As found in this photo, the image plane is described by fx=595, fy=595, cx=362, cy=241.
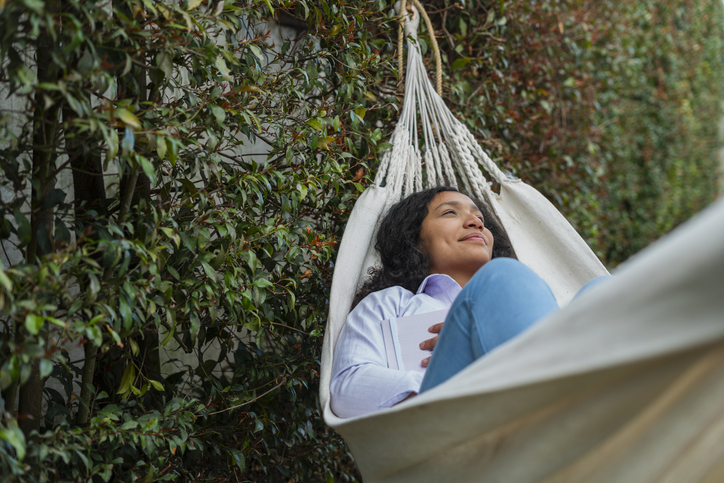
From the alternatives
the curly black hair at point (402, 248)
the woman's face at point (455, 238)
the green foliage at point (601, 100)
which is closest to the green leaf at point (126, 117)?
the curly black hair at point (402, 248)

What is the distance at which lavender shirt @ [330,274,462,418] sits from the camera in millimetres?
1389

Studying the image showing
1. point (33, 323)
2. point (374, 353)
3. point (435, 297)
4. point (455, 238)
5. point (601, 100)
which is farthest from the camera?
point (601, 100)

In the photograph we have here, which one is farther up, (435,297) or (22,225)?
(22,225)

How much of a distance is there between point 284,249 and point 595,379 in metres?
1.02

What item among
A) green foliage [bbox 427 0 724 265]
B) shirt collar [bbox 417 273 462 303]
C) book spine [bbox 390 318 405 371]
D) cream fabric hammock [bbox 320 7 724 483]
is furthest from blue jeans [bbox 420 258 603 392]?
green foliage [bbox 427 0 724 265]

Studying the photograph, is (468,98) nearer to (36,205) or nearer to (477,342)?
(477,342)

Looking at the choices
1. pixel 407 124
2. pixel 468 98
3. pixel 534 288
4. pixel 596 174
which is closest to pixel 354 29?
pixel 407 124

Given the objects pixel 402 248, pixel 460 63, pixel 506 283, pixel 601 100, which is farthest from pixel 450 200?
pixel 601 100

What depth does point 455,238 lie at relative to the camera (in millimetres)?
1928

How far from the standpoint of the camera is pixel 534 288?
1169mm

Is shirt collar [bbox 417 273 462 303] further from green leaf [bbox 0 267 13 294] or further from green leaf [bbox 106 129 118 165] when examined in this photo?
green leaf [bbox 0 267 13 294]

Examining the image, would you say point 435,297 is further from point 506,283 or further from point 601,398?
point 601,398

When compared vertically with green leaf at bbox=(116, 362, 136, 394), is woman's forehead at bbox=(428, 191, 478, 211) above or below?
above

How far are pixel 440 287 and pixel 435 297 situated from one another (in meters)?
0.04
